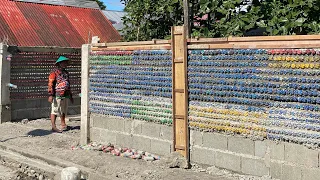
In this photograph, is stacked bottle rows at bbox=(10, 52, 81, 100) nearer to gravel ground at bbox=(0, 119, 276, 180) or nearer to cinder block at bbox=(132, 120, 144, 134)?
gravel ground at bbox=(0, 119, 276, 180)

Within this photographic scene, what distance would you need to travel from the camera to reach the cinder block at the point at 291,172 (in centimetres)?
502

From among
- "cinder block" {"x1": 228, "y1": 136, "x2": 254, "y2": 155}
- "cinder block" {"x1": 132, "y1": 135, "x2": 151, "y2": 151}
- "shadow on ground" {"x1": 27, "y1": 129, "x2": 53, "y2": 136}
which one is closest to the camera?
"cinder block" {"x1": 228, "y1": 136, "x2": 254, "y2": 155}

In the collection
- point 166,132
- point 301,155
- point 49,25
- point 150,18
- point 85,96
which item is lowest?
point 301,155

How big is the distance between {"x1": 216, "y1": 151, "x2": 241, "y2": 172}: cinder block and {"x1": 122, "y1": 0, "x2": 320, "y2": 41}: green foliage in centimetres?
325

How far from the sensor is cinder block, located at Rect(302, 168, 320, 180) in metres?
4.86

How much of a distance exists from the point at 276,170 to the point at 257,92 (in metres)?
1.02

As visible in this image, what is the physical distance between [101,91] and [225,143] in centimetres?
287

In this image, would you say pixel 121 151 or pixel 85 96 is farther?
pixel 85 96

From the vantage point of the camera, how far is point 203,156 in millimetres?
6027

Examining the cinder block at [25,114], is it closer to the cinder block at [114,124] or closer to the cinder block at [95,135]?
the cinder block at [95,135]

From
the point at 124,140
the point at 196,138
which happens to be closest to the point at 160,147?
the point at 196,138

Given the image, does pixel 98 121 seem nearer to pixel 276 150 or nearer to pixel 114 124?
pixel 114 124

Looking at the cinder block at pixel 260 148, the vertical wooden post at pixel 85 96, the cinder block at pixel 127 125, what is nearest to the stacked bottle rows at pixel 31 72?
the vertical wooden post at pixel 85 96

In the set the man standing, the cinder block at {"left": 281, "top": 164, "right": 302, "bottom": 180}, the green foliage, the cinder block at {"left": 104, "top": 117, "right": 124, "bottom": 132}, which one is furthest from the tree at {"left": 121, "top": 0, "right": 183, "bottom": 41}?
the cinder block at {"left": 281, "top": 164, "right": 302, "bottom": 180}
